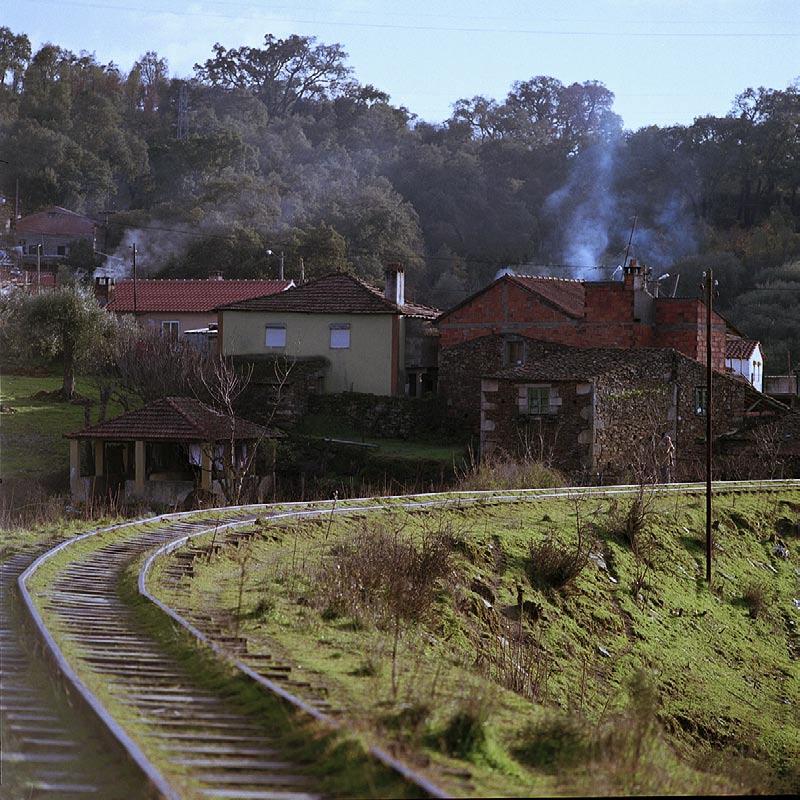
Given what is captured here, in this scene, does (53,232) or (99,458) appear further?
(53,232)

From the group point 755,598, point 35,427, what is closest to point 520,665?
point 755,598

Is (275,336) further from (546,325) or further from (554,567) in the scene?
(554,567)

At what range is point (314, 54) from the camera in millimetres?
121812

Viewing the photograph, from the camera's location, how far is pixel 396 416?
4384cm

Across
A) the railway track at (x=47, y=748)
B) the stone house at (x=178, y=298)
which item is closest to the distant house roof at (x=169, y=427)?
the stone house at (x=178, y=298)

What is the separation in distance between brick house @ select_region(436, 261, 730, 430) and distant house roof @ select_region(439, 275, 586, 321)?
6 centimetres

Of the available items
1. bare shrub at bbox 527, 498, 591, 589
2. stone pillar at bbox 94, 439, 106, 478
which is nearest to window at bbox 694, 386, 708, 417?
stone pillar at bbox 94, 439, 106, 478

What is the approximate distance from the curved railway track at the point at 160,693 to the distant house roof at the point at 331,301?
99.9ft

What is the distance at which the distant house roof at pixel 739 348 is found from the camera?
50844 mm

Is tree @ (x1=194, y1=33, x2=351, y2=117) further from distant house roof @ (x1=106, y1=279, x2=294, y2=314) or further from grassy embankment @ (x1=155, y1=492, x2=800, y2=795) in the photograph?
grassy embankment @ (x1=155, y1=492, x2=800, y2=795)

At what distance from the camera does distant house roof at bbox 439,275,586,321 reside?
4409cm

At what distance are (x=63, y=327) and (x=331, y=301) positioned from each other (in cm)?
1151

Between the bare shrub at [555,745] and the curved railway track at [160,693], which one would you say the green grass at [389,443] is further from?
the bare shrub at [555,745]

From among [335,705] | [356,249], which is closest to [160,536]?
[335,705]
